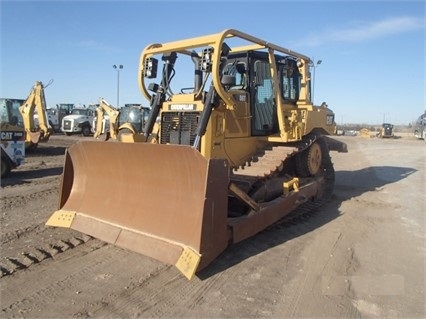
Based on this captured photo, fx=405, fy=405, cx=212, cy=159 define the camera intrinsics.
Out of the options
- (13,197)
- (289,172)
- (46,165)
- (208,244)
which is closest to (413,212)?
(289,172)

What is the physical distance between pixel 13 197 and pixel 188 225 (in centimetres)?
536

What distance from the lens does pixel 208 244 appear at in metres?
4.43

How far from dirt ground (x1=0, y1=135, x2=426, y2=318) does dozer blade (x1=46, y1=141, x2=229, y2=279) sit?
205 millimetres

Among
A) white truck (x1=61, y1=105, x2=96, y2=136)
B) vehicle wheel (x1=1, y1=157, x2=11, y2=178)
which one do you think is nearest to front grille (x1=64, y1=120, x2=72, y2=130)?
white truck (x1=61, y1=105, x2=96, y2=136)

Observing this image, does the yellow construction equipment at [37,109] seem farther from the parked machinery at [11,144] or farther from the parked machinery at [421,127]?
the parked machinery at [421,127]

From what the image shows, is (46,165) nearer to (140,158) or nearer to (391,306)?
(140,158)

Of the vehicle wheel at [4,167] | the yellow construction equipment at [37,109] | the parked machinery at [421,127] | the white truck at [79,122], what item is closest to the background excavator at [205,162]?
the vehicle wheel at [4,167]

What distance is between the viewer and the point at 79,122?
94.3 ft

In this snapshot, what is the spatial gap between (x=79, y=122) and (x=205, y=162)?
2620cm

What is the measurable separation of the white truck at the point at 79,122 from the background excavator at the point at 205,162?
2348cm

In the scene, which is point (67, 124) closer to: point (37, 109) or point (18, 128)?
point (37, 109)

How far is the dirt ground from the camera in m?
3.71

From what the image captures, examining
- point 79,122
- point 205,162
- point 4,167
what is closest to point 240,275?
point 205,162

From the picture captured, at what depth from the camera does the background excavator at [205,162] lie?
15.1 ft
